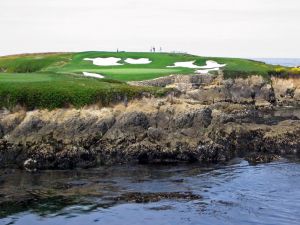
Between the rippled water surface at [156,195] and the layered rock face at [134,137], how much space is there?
1.43m

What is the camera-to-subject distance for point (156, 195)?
2409 cm

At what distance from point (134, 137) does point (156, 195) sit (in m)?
8.34

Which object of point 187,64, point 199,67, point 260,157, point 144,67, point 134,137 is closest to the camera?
point 134,137

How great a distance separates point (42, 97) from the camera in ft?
110

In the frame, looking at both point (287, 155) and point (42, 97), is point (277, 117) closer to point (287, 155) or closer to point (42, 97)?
point (287, 155)

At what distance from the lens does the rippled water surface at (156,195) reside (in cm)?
2086

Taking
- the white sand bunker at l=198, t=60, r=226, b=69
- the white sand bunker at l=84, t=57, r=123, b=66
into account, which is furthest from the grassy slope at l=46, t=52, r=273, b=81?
the white sand bunker at l=84, t=57, r=123, b=66

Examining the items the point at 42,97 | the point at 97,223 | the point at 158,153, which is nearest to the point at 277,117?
the point at 158,153

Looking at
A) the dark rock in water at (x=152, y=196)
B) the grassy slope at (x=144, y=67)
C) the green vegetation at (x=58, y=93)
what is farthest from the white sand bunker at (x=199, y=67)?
the dark rock in water at (x=152, y=196)

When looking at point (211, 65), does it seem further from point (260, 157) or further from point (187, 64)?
point (260, 157)

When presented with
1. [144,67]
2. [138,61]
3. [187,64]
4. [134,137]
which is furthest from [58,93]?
[138,61]

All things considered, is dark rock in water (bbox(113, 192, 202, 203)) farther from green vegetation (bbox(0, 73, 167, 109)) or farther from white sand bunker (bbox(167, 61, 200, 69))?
white sand bunker (bbox(167, 61, 200, 69))

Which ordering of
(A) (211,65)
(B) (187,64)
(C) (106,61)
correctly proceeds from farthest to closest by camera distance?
1. (C) (106,61)
2. (B) (187,64)
3. (A) (211,65)

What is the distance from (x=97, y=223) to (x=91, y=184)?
6.44m
